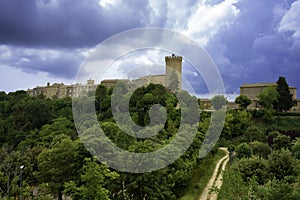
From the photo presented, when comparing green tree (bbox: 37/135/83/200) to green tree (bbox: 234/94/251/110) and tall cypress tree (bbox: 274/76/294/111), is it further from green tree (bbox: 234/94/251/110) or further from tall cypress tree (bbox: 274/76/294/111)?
tall cypress tree (bbox: 274/76/294/111)

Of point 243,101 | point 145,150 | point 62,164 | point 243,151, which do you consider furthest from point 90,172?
point 243,101

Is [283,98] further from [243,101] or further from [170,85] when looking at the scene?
[170,85]

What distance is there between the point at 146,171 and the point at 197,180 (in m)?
9.21

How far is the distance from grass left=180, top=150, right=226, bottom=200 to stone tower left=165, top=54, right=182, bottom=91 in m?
21.6

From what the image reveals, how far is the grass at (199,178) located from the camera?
2175 cm

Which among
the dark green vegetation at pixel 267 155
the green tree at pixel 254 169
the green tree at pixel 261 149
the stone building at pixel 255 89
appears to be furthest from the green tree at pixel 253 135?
the stone building at pixel 255 89

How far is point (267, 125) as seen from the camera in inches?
1879

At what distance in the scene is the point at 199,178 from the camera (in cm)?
2578

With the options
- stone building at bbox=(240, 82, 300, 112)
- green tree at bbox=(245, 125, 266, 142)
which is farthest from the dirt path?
stone building at bbox=(240, 82, 300, 112)

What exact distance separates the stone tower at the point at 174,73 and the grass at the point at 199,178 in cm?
2156

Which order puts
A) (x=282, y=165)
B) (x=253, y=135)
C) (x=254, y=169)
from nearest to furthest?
(x=282, y=165)
(x=254, y=169)
(x=253, y=135)

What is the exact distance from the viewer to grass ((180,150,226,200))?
21.8 m

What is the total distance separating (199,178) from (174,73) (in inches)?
1197

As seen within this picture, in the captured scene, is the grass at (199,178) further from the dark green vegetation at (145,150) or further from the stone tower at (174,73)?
the stone tower at (174,73)
